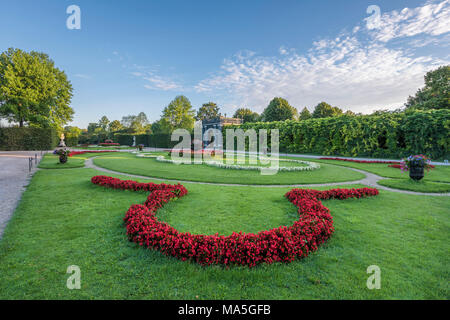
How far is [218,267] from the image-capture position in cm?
282

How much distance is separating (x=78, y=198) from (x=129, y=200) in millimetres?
1578

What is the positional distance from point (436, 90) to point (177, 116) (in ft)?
146

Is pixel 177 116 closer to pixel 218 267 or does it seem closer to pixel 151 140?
pixel 151 140

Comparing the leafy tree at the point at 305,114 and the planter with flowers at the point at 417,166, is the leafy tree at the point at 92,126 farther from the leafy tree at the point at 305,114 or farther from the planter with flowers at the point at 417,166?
the planter with flowers at the point at 417,166

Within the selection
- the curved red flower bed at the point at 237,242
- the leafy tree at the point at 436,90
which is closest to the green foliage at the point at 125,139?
the curved red flower bed at the point at 237,242

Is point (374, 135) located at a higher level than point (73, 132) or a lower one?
lower

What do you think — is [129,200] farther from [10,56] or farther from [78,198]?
[10,56]

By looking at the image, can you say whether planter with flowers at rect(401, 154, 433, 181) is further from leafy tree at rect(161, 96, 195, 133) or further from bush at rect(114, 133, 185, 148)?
leafy tree at rect(161, 96, 195, 133)

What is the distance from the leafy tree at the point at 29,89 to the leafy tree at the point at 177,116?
19632mm

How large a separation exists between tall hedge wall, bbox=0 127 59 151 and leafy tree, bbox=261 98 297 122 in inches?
1552

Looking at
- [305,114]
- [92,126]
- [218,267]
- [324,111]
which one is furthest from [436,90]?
[92,126]

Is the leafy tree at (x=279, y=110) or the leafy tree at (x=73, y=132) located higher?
the leafy tree at (x=279, y=110)

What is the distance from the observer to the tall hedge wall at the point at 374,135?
52.4 ft

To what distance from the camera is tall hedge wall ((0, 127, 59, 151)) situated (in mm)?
26406
